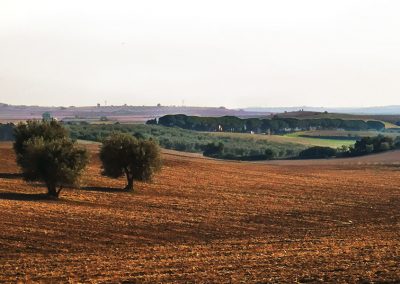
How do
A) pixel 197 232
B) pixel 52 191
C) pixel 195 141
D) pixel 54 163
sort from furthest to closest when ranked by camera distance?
pixel 195 141
pixel 52 191
pixel 54 163
pixel 197 232

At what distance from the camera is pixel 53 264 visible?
2870 cm

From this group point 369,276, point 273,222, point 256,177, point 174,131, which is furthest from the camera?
point 174,131

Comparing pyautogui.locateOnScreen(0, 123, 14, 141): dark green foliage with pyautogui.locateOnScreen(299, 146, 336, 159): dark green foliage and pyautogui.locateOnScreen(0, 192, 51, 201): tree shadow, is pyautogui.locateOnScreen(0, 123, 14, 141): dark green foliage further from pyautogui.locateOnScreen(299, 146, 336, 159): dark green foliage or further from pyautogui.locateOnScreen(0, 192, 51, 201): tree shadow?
pyautogui.locateOnScreen(0, 192, 51, 201): tree shadow

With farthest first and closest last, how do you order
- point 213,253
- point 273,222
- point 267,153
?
point 267,153 < point 273,222 < point 213,253

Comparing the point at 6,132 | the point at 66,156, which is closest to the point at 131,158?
the point at 66,156

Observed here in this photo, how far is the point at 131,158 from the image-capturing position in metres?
64.6

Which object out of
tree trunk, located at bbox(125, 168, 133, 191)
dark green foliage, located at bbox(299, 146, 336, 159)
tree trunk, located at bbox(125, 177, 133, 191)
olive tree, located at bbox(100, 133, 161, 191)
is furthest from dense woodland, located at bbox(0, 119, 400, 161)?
tree trunk, located at bbox(125, 177, 133, 191)

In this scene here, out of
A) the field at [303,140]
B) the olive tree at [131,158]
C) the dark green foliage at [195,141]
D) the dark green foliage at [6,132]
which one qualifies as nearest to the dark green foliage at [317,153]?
the dark green foliage at [195,141]

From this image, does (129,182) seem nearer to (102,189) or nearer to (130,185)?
(130,185)

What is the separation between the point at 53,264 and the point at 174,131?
168 metres

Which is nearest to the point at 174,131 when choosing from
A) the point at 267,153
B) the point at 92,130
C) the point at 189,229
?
the point at 92,130

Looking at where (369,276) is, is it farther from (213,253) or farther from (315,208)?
(315,208)

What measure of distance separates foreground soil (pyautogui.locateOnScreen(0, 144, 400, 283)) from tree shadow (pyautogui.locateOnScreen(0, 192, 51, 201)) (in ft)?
0.28

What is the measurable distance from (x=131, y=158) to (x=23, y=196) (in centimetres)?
1412
